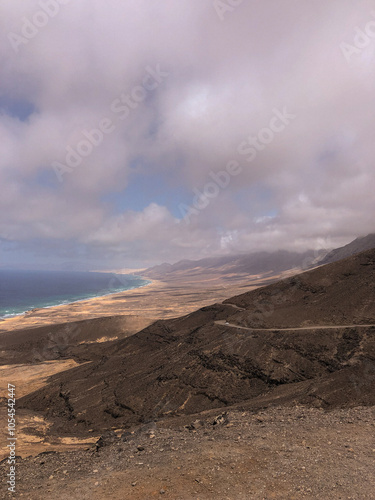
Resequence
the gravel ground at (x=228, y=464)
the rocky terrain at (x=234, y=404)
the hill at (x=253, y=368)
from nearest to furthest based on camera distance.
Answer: the gravel ground at (x=228, y=464), the rocky terrain at (x=234, y=404), the hill at (x=253, y=368)

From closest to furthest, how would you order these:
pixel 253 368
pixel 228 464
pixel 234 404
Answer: pixel 228 464 → pixel 234 404 → pixel 253 368

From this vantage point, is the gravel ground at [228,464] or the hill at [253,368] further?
the hill at [253,368]

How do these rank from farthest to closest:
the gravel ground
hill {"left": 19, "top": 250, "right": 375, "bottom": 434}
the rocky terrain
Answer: hill {"left": 19, "top": 250, "right": 375, "bottom": 434} < the rocky terrain < the gravel ground

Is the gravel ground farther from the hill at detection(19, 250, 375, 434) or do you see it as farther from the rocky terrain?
the hill at detection(19, 250, 375, 434)

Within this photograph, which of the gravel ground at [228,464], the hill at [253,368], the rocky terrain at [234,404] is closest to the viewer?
the gravel ground at [228,464]

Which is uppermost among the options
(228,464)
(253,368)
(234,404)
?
(228,464)

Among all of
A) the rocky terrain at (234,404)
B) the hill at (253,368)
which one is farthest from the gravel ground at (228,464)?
the hill at (253,368)

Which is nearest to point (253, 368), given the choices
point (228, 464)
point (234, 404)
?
point (234, 404)

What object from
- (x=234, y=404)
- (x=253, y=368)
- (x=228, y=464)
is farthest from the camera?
(x=253, y=368)

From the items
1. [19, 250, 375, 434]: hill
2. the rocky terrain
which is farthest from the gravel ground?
[19, 250, 375, 434]: hill

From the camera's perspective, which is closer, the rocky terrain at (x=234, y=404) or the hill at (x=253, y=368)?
the rocky terrain at (x=234, y=404)

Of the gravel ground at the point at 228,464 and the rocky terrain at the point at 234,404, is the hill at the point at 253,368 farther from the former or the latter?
the gravel ground at the point at 228,464

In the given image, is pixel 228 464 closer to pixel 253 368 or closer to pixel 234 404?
pixel 234 404
